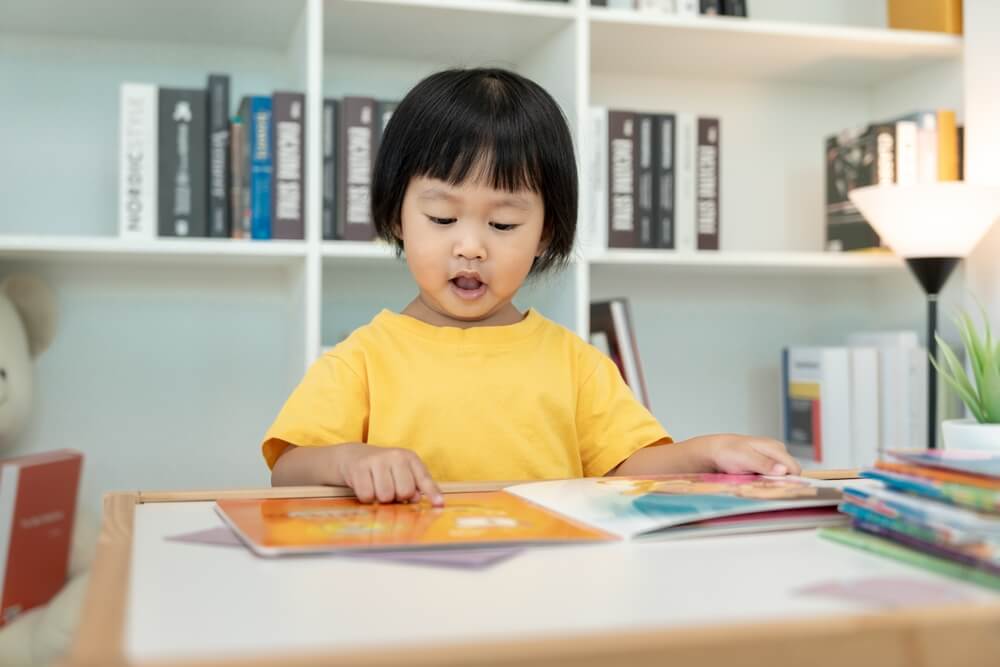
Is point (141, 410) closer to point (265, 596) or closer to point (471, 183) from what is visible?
point (471, 183)

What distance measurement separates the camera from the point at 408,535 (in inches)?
21.4

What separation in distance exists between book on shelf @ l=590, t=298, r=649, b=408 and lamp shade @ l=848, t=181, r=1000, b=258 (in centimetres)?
45

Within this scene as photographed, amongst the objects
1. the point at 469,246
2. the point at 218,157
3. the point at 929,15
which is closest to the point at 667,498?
the point at 469,246

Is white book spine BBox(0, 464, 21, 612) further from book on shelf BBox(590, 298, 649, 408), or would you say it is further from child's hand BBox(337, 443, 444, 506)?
child's hand BBox(337, 443, 444, 506)

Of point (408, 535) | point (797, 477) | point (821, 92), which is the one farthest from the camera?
point (821, 92)

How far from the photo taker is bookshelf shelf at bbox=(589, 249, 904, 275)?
180cm

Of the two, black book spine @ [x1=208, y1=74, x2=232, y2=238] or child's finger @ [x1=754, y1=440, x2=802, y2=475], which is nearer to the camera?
child's finger @ [x1=754, y1=440, x2=802, y2=475]

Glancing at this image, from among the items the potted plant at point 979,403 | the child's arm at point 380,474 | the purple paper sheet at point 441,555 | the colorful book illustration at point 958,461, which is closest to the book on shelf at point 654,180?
the potted plant at point 979,403

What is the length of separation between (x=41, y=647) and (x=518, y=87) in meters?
1.04

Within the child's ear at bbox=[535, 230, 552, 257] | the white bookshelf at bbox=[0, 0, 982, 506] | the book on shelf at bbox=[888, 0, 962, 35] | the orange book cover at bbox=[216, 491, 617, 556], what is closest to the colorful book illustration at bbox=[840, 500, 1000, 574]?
the orange book cover at bbox=[216, 491, 617, 556]

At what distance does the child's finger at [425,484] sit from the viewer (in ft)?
2.28

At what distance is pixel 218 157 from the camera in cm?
167

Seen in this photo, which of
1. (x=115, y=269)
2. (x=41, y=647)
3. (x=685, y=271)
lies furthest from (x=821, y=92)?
(x=41, y=647)

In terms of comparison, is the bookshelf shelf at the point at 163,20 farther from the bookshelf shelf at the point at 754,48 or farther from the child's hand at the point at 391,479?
the child's hand at the point at 391,479
